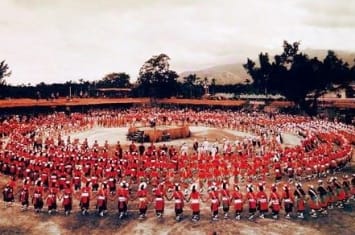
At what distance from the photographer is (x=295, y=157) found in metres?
23.8

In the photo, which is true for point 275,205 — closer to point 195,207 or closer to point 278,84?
point 195,207

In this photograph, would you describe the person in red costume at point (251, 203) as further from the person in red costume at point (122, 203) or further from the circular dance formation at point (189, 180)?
the person in red costume at point (122, 203)

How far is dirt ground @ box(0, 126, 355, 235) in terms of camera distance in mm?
14484

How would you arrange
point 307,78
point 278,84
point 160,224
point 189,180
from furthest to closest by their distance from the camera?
point 278,84 < point 307,78 < point 189,180 < point 160,224

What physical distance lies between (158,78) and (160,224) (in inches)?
2816

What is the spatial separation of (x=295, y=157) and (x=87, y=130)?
2717cm

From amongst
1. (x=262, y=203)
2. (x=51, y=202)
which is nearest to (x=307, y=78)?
(x=262, y=203)

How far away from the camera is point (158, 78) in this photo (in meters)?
85.6

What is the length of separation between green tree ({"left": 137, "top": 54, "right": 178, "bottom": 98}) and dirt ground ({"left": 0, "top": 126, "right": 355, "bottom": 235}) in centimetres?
5675

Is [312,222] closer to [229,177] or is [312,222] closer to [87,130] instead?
[229,177]

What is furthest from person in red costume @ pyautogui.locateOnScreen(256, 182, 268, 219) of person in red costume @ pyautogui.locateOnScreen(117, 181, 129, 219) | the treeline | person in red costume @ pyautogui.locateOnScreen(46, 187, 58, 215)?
the treeline

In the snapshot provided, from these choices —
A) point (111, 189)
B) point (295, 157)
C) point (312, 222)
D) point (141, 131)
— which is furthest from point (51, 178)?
point (141, 131)

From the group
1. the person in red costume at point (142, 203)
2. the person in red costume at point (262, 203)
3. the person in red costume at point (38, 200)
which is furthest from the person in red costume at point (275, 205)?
the person in red costume at point (38, 200)

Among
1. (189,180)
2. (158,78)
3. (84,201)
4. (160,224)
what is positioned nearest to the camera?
(160,224)
